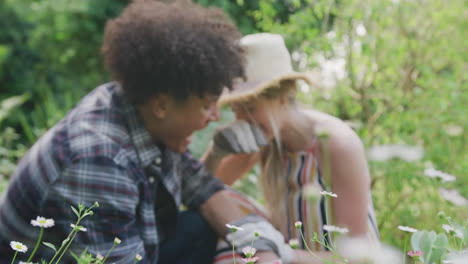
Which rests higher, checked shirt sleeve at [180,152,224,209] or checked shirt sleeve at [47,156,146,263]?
checked shirt sleeve at [47,156,146,263]

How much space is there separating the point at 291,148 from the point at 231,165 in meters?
0.40

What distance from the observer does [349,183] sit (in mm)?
1629

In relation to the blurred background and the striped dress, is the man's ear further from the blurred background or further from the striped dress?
the blurred background

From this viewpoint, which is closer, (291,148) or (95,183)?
(95,183)

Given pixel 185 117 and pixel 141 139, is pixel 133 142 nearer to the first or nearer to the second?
pixel 141 139

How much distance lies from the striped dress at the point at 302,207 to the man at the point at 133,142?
101mm

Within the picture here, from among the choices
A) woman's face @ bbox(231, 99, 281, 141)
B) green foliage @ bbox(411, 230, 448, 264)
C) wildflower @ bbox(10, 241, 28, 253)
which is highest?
green foliage @ bbox(411, 230, 448, 264)

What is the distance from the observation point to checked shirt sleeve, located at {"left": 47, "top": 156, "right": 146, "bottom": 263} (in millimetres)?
1360

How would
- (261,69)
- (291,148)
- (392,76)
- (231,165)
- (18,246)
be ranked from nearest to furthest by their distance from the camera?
1. (18,246)
2. (261,69)
3. (291,148)
4. (231,165)
5. (392,76)

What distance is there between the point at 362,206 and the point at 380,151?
450 mm

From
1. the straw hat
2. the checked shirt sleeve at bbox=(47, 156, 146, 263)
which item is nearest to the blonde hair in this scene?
the straw hat

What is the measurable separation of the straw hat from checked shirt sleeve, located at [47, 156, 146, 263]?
1.68ft

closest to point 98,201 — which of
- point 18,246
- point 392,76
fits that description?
point 18,246

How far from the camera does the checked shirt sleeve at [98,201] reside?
1360 mm
